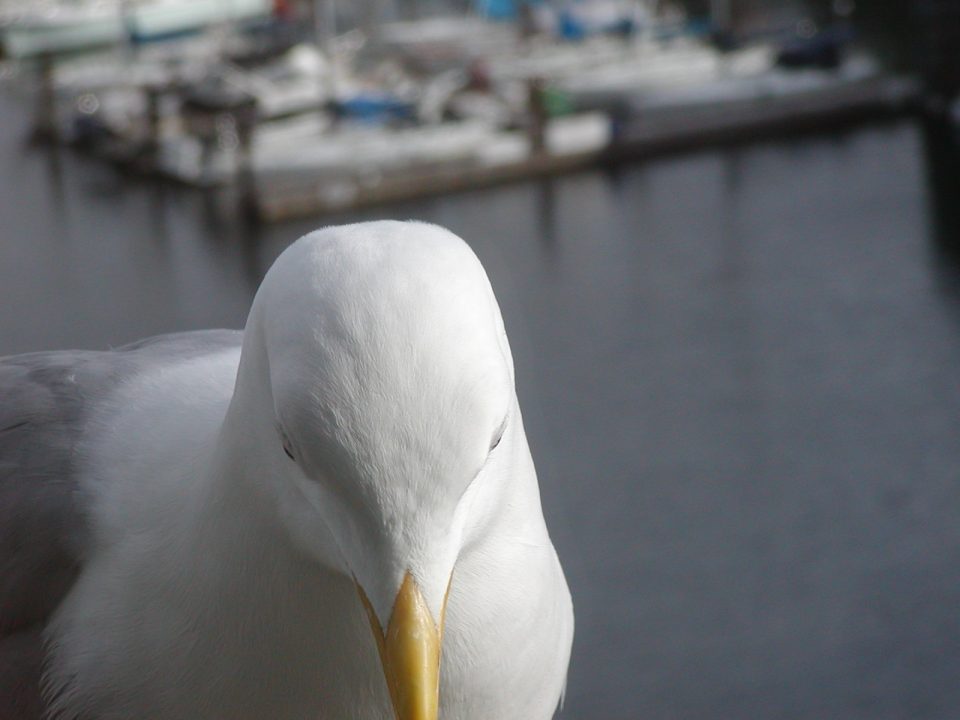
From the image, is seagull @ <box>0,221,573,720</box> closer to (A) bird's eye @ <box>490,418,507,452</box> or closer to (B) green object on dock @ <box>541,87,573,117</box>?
(A) bird's eye @ <box>490,418,507,452</box>

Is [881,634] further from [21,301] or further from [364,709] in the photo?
[21,301]

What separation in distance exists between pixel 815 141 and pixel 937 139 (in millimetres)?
915

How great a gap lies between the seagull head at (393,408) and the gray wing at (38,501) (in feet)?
1.26

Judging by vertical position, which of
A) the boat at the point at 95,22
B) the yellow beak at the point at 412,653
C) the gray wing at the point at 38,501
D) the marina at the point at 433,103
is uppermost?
the yellow beak at the point at 412,653

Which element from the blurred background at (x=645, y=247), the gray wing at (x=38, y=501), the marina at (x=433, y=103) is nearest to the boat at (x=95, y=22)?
the blurred background at (x=645, y=247)

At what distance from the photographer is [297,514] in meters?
0.76

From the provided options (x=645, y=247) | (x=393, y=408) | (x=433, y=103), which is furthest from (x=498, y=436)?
(x=433, y=103)

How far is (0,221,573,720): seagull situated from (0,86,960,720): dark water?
3.81 metres

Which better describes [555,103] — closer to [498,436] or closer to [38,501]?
[38,501]

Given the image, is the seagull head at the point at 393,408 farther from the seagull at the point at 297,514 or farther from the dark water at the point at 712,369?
the dark water at the point at 712,369

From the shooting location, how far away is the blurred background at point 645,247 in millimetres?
5133

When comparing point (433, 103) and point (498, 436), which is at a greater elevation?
point (498, 436)

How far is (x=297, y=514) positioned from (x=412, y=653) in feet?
0.38

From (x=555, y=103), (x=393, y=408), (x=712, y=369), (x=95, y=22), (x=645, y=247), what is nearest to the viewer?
(x=393, y=408)
